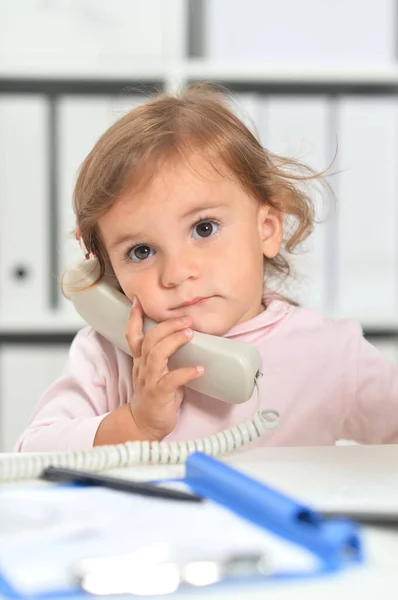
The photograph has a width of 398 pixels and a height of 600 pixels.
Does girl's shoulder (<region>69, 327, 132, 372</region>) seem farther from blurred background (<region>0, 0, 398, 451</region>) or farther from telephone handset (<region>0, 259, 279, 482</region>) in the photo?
blurred background (<region>0, 0, 398, 451</region>)

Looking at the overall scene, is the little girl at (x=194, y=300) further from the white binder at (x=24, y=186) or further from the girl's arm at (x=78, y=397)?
the white binder at (x=24, y=186)

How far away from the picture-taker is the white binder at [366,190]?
1714 mm

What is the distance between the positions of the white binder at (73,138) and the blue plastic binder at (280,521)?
1.22m

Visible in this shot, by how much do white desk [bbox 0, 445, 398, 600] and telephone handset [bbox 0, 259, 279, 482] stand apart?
0.02 m

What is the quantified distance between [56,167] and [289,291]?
719mm

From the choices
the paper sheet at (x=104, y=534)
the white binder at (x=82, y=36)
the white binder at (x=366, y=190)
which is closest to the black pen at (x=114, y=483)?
the paper sheet at (x=104, y=534)

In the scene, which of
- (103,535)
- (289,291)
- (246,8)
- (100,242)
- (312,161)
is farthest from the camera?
(246,8)

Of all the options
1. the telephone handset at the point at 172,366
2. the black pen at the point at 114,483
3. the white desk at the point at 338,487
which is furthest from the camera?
the telephone handset at the point at 172,366

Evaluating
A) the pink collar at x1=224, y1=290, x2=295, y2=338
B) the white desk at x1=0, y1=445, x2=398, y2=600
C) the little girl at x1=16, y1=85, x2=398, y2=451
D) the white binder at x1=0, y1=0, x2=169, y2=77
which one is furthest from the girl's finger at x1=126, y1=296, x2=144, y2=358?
the white binder at x1=0, y1=0, x2=169, y2=77

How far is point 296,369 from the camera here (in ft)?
3.28

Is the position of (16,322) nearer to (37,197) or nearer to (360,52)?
(37,197)

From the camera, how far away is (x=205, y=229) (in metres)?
0.88

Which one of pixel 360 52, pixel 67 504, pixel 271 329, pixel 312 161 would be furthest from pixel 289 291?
pixel 360 52

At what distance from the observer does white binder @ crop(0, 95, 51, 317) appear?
1726 millimetres
